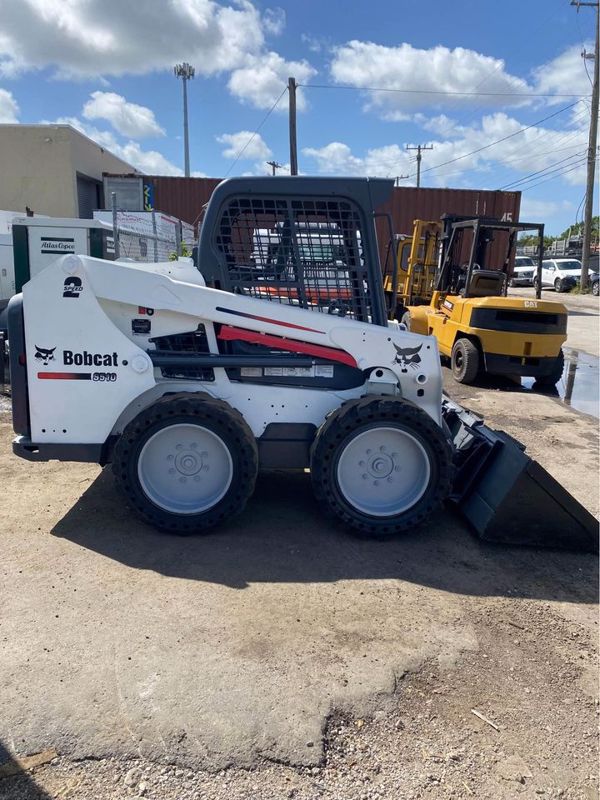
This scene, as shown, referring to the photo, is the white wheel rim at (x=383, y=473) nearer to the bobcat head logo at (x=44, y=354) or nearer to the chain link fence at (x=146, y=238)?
the bobcat head logo at (x=44, y=354)

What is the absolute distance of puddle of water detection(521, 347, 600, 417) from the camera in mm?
8617

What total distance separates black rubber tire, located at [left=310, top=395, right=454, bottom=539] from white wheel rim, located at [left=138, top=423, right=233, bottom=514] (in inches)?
25.1

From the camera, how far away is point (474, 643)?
2.99 metres

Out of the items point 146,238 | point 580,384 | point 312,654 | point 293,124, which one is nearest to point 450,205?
point 293,124

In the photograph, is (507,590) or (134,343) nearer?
(507,590)

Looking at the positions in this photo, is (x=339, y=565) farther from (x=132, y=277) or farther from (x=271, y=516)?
(x=132, y=277)

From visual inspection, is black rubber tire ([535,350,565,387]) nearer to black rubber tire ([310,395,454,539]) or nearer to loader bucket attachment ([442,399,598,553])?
loader bucket attachment ([442,399,598,553])

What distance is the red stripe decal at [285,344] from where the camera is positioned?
404cm

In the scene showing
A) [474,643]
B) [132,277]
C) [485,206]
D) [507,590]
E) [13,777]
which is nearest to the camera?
[13,777]

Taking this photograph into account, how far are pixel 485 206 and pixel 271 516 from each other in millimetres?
23007

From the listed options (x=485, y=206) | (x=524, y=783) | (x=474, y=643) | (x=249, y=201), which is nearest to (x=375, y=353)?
(x=249, y=201)

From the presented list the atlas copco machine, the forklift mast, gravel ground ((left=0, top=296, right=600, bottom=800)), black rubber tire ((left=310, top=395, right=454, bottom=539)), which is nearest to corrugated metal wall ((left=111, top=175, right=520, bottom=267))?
the forklift mast

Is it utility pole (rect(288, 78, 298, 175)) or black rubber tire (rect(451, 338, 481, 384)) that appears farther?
utility pole (rect(288, 78, 298, 175))

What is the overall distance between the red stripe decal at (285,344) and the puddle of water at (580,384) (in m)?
5.33
